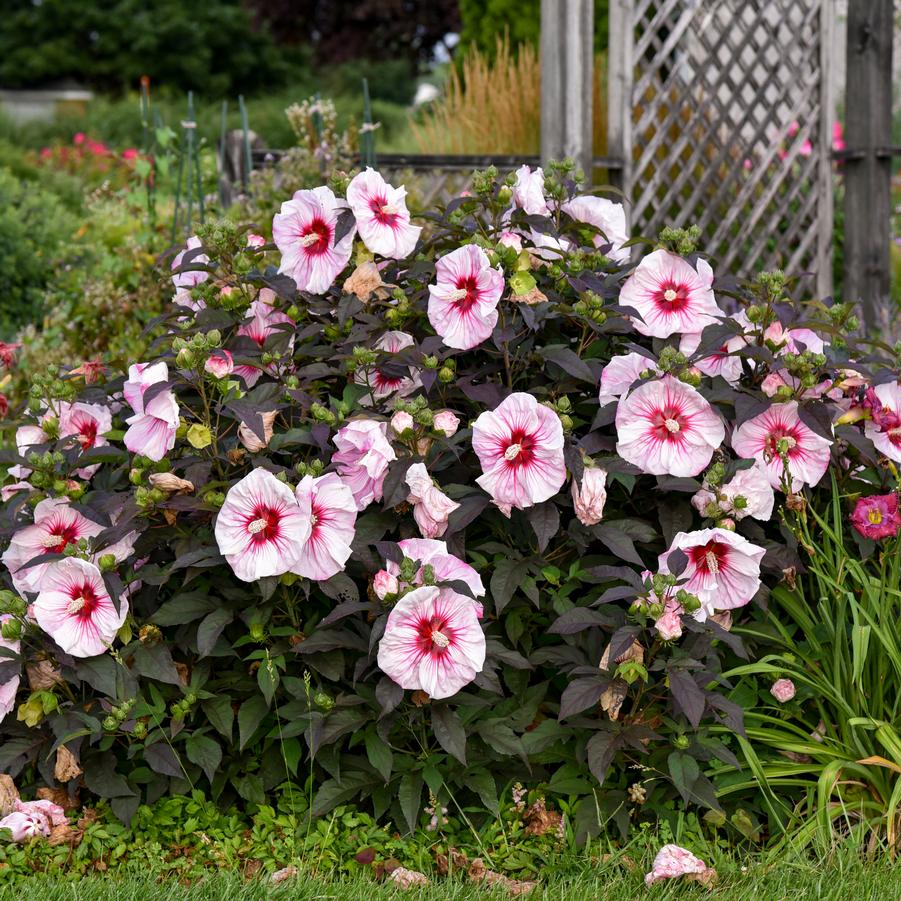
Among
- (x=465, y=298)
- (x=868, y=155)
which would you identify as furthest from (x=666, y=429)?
(x=868, y=155)

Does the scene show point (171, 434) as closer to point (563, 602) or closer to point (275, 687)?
point (275, 687)

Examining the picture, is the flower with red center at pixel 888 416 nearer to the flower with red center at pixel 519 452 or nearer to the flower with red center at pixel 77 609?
the flower with red center at pixel 519 452

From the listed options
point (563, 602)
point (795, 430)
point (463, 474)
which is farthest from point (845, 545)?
point (463, 474)

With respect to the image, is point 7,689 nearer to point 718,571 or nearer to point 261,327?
point 261,327

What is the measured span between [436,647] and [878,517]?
944 millimetres

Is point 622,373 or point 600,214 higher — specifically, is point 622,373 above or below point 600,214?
below

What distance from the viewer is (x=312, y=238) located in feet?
7.94

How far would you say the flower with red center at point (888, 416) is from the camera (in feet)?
→ 7.74

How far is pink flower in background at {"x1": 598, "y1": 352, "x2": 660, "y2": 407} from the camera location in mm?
2232

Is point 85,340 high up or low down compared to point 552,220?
down

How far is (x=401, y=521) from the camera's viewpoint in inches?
88.7

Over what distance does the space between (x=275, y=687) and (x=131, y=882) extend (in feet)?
1.33

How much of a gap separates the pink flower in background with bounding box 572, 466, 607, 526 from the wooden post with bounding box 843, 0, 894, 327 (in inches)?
144

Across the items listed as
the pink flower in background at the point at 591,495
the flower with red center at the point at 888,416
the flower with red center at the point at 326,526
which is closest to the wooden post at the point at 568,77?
the flower with red center at the point at 888,416
